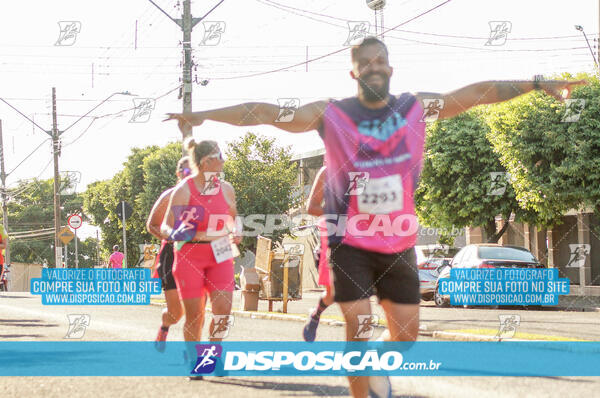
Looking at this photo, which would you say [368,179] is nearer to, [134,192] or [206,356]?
[206,356]

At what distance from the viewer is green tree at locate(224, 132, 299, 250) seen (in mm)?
36969

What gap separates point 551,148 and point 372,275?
806 inches

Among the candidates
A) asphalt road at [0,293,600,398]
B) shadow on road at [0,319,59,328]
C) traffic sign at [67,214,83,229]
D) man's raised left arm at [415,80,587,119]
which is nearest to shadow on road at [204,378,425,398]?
asphalt road at [0,293,600,398]

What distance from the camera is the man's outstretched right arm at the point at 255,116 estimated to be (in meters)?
3.79

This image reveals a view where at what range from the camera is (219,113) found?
383cm

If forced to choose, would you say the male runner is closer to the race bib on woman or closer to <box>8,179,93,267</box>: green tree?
the race bib on woman

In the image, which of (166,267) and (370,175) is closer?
(370,175)

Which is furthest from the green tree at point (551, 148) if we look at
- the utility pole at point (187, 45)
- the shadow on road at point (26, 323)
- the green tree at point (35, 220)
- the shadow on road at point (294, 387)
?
the green tree at point (35, 220)

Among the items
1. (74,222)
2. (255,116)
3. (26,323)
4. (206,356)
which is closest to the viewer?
(255,116)

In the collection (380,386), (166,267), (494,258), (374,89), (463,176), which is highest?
(463,176)

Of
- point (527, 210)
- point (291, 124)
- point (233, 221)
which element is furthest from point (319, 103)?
point (527, 210)
